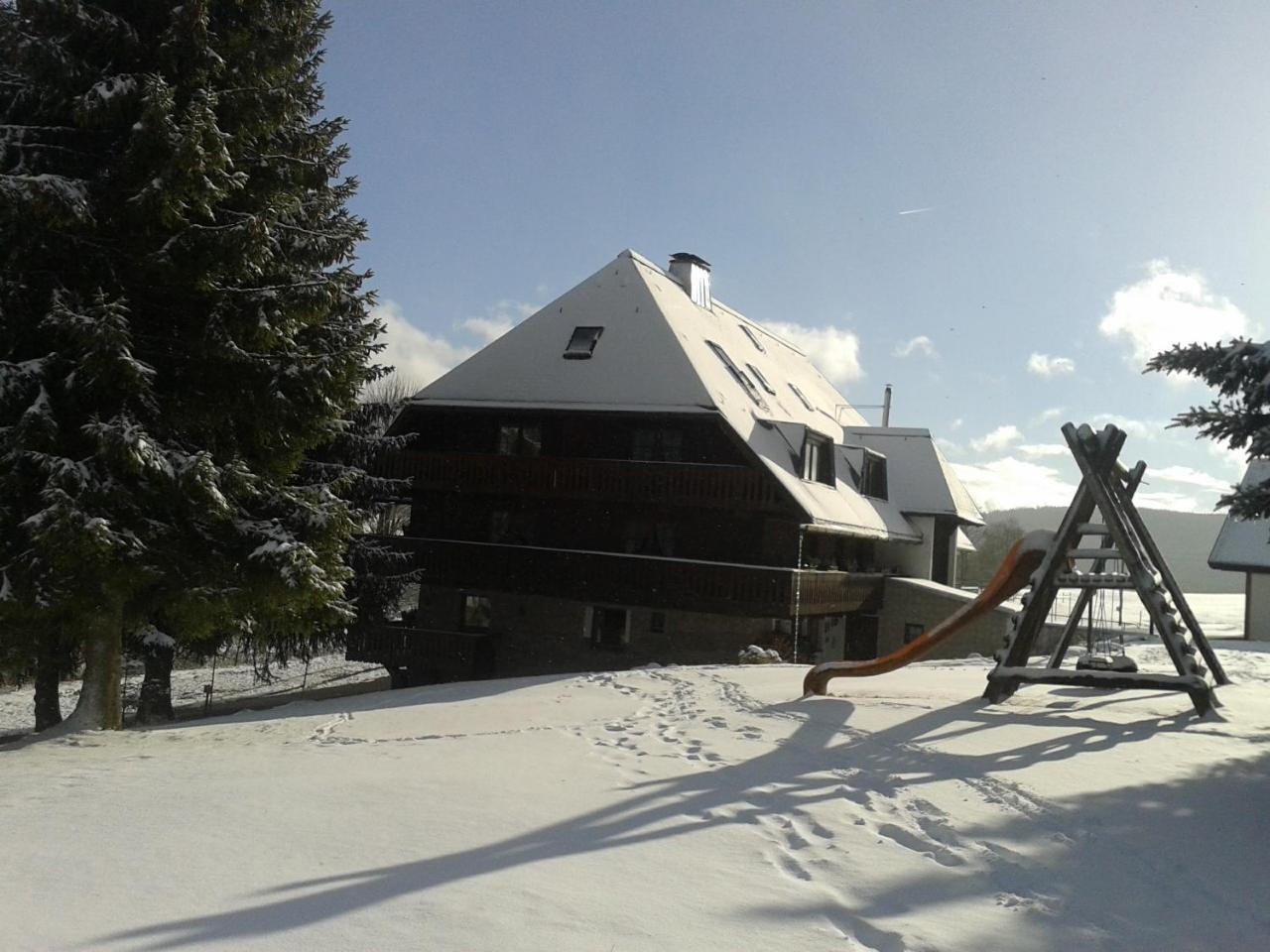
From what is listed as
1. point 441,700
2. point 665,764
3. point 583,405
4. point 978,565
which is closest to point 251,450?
point 441,700

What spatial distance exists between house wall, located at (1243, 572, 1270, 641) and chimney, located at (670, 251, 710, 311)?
17.7 meters

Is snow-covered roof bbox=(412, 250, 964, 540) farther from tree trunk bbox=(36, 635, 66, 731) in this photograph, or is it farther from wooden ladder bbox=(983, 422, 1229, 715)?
tree trunk bbox=(36, 635, 66, 731)

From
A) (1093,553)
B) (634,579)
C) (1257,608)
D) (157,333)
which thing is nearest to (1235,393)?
(1093,553)

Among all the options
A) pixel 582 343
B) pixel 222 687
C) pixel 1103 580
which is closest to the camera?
pixel 1103 580

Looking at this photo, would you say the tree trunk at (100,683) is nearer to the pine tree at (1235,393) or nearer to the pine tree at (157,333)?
the pine tree at (157,333)

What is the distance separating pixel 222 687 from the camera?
33.6m

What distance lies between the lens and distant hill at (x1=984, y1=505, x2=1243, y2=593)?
297ft

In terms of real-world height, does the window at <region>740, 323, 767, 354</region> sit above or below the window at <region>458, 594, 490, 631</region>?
above

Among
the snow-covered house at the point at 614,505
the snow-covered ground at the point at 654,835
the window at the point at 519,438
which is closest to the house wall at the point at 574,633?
the snow-covered house at the point at 614,505

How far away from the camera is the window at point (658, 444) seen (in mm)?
25031

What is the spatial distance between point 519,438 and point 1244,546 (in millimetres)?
20213

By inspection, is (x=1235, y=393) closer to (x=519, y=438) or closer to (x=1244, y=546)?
(x=519, y=438)

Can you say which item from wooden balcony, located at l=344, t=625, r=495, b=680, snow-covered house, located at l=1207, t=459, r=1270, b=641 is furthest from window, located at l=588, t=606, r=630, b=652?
snow-covered house, located at l=1207, t=459, r=1270, b=641

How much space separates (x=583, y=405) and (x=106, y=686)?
48.2ft
